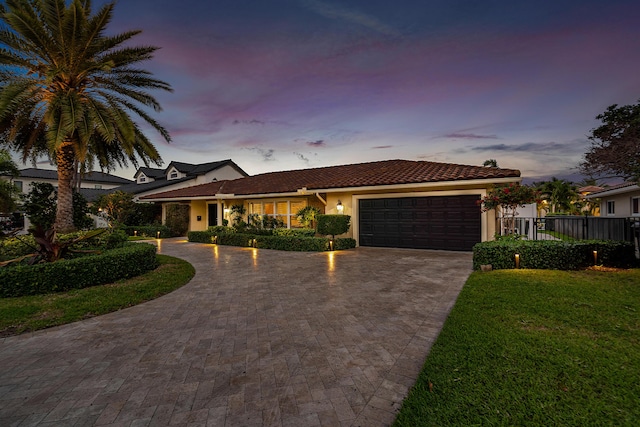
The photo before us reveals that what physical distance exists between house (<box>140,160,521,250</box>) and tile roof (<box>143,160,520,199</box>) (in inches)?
1.6

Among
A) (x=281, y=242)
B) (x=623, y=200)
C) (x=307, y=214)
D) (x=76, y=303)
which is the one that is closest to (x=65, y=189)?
(x=76, y=303)

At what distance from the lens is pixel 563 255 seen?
24.5 ft

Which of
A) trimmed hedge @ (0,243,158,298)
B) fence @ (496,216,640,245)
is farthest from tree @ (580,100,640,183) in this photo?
trimmed hedge @ (0,243,158,298)

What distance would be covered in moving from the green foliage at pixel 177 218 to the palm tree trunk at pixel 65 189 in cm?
1041

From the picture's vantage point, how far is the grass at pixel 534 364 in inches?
88.3

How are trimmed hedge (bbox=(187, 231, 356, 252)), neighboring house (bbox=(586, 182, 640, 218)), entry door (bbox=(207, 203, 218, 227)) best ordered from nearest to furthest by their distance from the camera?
trimmed hedge (bbox=(187, 231, 356, 252)), neighboring house (bbox=(586, 182, 640, 218)), entry door (bbox=(207, 203, 218, 227))

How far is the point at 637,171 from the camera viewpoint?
1109 cm

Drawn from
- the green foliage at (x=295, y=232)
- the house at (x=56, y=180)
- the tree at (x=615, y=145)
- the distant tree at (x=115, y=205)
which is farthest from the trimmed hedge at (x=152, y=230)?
the tree at (x=615, y=145)

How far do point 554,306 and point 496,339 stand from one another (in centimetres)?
208

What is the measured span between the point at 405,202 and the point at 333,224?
3.44 metres

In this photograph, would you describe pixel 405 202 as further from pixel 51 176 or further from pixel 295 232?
pixel 51 176

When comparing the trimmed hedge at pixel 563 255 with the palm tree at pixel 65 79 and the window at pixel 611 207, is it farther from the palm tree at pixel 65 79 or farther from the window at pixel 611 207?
the window at pixel 611 207

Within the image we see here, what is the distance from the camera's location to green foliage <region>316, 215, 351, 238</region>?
41.8ft

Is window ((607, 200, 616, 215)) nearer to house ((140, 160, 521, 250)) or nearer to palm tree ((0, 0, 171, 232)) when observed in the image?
house ((140, 160, 521, 250))
